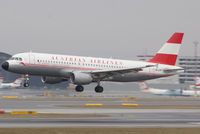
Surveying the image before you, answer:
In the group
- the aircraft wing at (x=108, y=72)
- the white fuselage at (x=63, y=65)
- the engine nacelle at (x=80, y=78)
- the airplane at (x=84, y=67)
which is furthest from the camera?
the aircraft wing at (x=108, y=72)

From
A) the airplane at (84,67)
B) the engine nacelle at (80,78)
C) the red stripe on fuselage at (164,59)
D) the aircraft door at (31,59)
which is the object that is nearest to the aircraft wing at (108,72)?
the airplane at (84,67)

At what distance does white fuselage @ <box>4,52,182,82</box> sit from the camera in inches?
2197

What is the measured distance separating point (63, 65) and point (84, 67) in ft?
11.6

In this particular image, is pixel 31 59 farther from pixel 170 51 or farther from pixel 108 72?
pixel 170 51

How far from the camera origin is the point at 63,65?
57750 mm

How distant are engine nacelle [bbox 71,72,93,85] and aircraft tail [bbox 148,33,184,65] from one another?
14.5 m

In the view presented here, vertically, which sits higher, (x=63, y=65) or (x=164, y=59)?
(x=164, y=59)

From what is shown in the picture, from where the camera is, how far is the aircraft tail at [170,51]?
67.7 m

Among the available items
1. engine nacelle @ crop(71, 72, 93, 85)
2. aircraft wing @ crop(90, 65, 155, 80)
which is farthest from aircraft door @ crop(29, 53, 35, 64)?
aircraft wing @ crop(90, 65, 155, 80)

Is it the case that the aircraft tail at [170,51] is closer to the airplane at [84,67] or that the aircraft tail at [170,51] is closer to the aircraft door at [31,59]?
the airplane at [84,67]

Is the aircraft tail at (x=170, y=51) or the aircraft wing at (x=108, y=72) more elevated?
the aircraft tail at (x=170, y=51)

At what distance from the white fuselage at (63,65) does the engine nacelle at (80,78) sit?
856 millimetres

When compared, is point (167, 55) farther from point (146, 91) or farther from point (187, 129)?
point (146, 91)

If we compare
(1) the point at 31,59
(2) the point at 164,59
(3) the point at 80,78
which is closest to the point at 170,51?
(2) the point at 164,59
